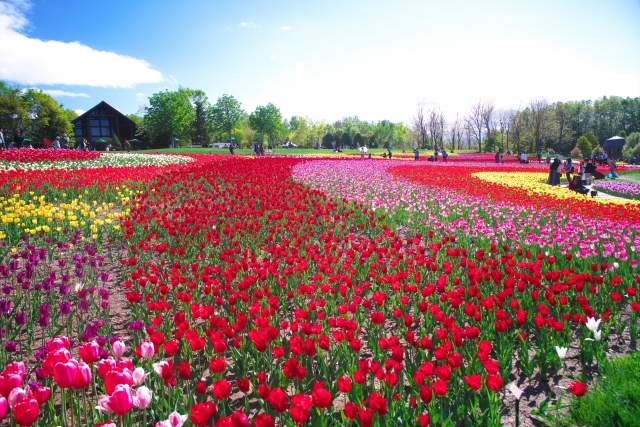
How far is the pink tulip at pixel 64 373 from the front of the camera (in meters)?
2.08

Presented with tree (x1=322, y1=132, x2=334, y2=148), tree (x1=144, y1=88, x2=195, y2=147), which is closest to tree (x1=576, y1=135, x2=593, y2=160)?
tree (x1=322, y1=132, x2=334, y2=148)

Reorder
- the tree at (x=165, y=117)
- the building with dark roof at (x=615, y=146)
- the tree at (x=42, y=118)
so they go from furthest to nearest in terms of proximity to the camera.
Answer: the tree at (x=165, y=117) < the tree at (x=42, y=118) < the building with dark roof at (x=615, y=146)

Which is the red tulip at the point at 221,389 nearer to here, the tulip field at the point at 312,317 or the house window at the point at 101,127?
the tulip field at the point at 312,317

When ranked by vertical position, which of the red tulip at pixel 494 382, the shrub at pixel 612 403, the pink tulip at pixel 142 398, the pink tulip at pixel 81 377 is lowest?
the shrub at pixel 612 403

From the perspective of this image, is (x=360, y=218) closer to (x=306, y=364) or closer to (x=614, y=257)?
(x=614, y=257)

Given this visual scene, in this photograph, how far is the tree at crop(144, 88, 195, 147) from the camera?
67.4 m

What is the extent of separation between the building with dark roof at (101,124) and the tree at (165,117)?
4.91m

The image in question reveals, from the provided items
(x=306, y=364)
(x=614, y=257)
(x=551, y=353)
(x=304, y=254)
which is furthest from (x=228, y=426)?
(x=614, y=257)

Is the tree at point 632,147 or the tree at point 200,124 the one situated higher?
the tree at point 200,124

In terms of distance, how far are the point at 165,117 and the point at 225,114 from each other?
1907 cm

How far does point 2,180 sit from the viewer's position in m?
11.3

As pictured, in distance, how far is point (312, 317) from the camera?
4.59 meters

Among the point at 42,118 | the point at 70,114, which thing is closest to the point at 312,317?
the point at 42,118

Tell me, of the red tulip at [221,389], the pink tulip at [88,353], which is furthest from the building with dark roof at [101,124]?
the red tulip at [221,389]
